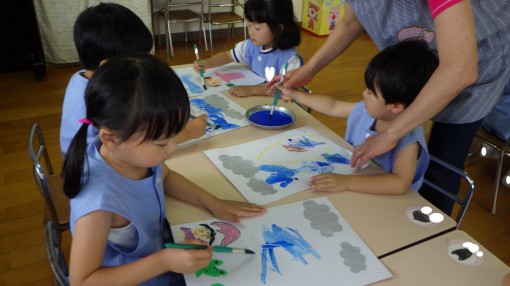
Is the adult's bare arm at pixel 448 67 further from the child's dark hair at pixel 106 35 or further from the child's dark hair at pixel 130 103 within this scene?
the child's dark hair at pixel 106 35

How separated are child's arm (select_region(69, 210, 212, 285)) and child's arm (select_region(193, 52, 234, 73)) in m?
1.12

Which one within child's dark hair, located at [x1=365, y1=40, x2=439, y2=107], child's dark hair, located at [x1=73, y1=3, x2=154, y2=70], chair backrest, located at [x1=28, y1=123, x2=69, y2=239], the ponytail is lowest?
chair backrest, located at [x1=28, y1=123, x2=69, y2=239]

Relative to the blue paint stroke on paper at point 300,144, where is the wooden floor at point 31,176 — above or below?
below

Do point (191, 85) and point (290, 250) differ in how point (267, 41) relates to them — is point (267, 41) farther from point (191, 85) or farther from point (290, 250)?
point (290, 250)

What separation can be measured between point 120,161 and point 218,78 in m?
0.95

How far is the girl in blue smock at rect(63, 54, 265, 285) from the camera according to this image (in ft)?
2.40

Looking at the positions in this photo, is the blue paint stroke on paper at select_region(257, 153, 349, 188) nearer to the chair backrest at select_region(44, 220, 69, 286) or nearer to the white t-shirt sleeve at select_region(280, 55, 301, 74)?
the chair backrest at select_region(44, 220, 69, 286)

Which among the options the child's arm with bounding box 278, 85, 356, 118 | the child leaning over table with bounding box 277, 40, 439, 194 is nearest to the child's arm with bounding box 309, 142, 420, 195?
the child leaning over table with bounding box 277, 40, 439, 194

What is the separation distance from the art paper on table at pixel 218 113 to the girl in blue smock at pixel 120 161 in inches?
16.0

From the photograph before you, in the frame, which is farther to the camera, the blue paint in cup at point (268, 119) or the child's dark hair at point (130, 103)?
the blue paint in cup at point (268, 119)

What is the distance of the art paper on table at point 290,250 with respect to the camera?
30.2 inches

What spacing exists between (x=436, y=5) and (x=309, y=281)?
71cm

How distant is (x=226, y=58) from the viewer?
1928mm

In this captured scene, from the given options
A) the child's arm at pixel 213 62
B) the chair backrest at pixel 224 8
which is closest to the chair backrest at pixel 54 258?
the child's arm at pixel 213 62
